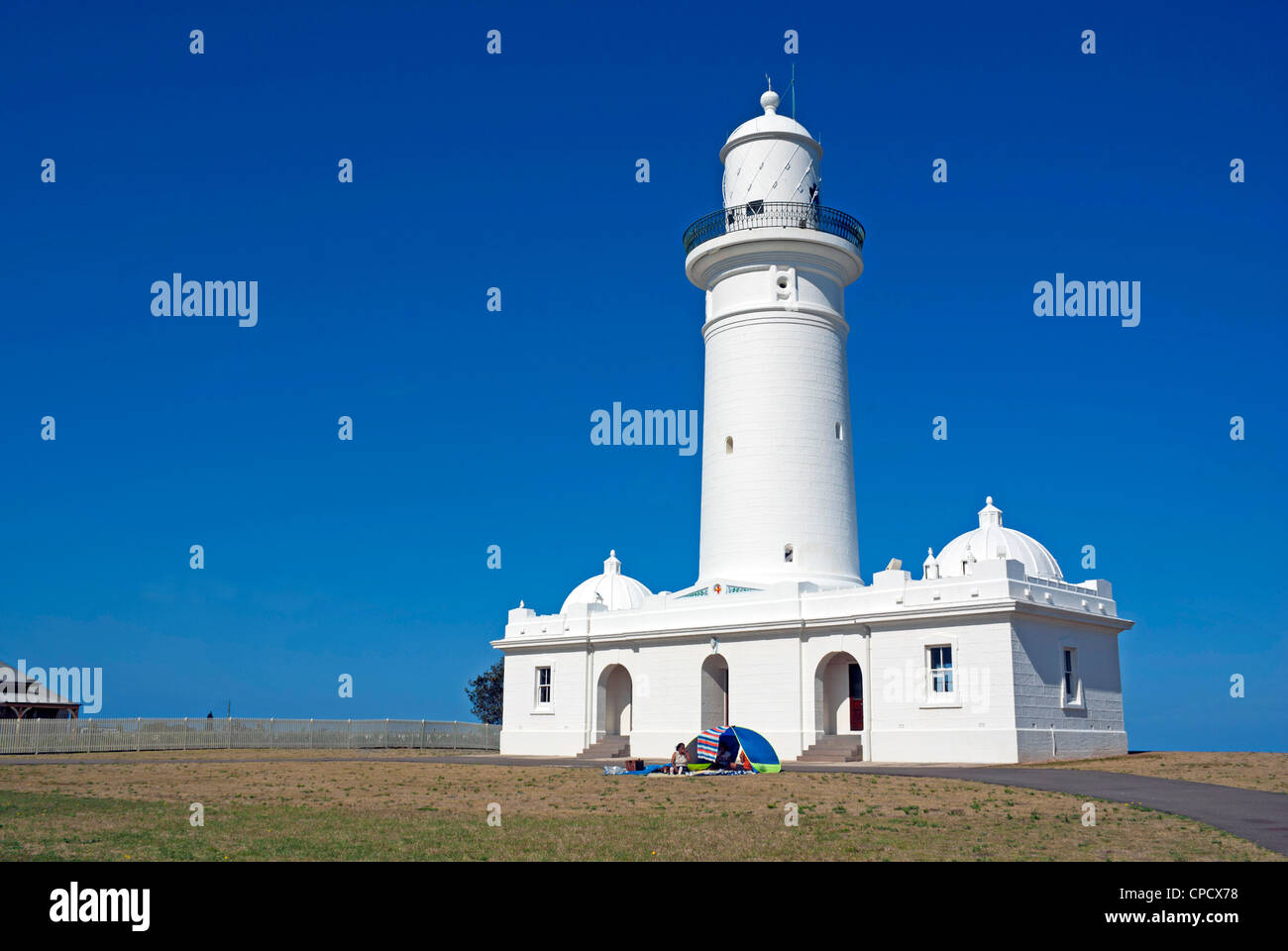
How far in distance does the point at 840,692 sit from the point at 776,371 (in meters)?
10.4

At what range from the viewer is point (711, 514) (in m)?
37.2

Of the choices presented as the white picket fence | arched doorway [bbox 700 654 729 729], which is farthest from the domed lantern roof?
the white picket fence

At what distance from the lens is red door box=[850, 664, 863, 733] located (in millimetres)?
32469

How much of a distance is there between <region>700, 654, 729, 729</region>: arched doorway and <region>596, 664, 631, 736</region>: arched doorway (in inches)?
157

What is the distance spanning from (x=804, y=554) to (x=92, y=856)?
26.5 m

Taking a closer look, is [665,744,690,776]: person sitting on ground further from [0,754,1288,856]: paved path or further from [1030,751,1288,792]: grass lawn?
[1030,751,1288,792]: grass lawn

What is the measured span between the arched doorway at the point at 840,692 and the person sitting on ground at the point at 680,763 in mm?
7533

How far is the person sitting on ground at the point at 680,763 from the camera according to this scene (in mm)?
25141

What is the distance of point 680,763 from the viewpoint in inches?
1000

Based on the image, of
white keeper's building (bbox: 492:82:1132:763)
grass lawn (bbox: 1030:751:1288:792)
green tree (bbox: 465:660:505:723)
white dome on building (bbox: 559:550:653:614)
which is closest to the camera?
grass lawn (bbox: 1030:751:1288:792)

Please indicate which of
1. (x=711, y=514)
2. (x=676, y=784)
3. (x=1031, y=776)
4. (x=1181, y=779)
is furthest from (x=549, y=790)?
(x=711, y=514)

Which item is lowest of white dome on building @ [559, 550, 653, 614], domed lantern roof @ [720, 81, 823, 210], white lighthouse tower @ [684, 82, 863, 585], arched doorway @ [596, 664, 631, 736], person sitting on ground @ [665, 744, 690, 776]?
person sitting on ground @ [665, 744, 690, 776]
